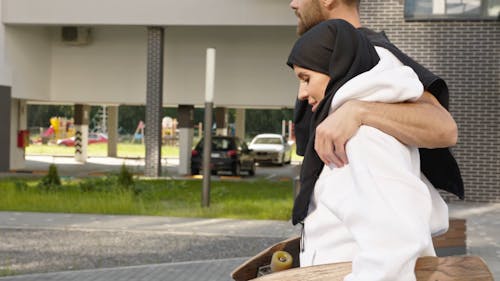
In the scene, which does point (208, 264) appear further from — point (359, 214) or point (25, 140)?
point (25, 140)

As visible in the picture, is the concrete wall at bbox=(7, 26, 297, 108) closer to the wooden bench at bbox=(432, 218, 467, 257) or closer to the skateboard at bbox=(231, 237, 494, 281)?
the wooden bench at bbox=(432, 218, 467, 257)

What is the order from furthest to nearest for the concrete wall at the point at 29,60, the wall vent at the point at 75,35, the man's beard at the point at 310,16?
the wall vent at the point at 75,35 < the concrete wall at the point at 29,60 < the man's beard at the point at 310,16

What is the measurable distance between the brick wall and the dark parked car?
11.2m

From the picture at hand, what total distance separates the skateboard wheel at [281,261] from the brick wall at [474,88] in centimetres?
1756

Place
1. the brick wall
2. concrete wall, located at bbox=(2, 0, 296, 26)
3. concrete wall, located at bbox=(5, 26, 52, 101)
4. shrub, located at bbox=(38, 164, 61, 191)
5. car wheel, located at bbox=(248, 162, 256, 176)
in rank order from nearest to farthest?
shrub, located at bbox=(38, 164, 61, 191) < the brick wall < concrete wall, located at bbox=(2, 0, 296, 26) < concrete wall, located at bbox=(5, 26, 52, 101) < car wheel, located at bbox=(248, 162, 256, 176)

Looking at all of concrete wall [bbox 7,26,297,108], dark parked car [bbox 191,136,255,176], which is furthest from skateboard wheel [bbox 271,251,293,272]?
dark parked car [bbox 191,136,255,176]

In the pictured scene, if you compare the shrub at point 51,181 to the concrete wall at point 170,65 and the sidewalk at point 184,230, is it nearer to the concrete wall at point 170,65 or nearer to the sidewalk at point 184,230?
the sidewalk at point 184,230

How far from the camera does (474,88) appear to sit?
1912 centimetres

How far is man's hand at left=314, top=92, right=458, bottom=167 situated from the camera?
164cm

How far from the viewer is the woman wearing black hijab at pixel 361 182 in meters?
1.51

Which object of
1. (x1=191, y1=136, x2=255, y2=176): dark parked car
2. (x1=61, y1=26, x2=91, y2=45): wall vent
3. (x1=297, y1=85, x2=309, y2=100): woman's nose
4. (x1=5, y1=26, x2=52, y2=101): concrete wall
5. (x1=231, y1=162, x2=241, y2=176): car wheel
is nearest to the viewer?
(x1=297, y1=85, x2=309, y2=100): woman's nose

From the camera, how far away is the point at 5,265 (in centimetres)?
948

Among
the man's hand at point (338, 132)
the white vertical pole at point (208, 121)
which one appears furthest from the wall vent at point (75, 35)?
the man's hand at point (338, 132)

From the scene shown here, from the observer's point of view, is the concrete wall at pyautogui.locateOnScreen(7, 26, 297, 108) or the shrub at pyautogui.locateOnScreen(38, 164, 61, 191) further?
the concrete wall at pyautogui.locateOnScreen(7, 26, 297, 108)
